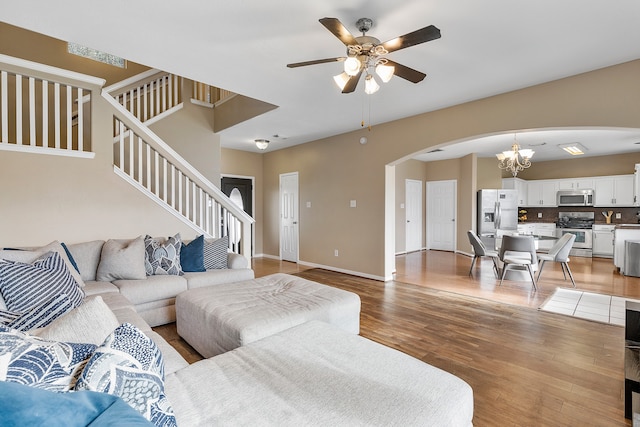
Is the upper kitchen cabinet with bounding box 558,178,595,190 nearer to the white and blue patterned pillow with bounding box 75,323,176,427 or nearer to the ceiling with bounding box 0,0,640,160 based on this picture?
the ceiling with bounding box 0,0,640,160

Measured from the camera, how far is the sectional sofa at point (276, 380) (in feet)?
3.12

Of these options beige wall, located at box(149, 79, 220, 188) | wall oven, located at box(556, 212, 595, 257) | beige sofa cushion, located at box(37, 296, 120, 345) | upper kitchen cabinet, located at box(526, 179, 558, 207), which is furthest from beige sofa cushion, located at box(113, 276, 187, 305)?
upper kitchen cabinet, located at box(526, 179, 558, 207)

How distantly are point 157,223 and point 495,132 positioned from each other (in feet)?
14.6

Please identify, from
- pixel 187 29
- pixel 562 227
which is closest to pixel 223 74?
pixel 187 29

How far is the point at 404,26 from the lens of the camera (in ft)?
7.88

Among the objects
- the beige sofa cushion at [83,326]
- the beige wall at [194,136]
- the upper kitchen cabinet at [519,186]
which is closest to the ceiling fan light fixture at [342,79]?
the beige sofa cushion at [83,326]

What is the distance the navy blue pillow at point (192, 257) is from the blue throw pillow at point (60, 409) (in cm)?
296

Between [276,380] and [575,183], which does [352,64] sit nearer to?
[276,380]

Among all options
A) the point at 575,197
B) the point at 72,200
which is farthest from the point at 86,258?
the point at 575,197

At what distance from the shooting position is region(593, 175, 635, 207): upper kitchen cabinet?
22.7ft

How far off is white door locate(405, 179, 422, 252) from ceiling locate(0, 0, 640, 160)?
4332mm

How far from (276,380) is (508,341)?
2.45 m

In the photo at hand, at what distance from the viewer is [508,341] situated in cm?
277

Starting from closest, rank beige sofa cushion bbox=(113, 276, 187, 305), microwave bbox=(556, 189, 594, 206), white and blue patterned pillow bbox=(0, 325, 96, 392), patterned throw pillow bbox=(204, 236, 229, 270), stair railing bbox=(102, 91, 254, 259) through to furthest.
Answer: white and blue patterned pillow bbox=(0, 325, 96, 392) → beige sofa cushion bbox=(113, 276, 187, 305) → patterned throw pillow bbox=(204, 236, 229, 270) → stair railing bbox=(102, 91, 254, 259) → microwave bbox=(556, 189, 594, 206)
